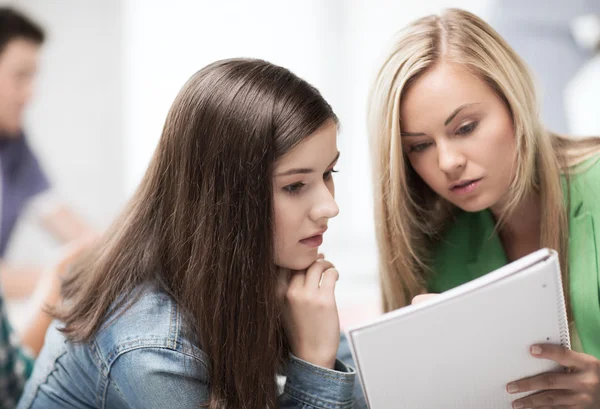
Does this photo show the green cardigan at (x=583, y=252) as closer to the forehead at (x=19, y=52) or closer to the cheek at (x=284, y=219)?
the cheek at (x=284, y=219)

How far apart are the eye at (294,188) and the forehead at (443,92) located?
24 centimetres

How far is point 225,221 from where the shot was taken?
926 millimetres

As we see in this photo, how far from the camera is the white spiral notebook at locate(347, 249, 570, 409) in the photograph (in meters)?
0.78

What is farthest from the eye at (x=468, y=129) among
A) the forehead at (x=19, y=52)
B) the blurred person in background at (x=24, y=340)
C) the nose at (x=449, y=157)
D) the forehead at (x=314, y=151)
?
the forehead at (x=19, y=52)

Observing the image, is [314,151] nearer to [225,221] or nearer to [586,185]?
[225,221]

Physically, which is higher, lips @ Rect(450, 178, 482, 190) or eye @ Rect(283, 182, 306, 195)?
lips @ Rect(450, 178, 482, 190)

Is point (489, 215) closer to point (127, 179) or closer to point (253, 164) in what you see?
point (253, 164)

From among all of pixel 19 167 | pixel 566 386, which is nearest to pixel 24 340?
pixel 566 386

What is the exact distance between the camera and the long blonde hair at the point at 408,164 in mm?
1057

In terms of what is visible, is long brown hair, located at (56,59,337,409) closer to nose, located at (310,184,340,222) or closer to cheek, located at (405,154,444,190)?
nose, located at (310,184,340,222)

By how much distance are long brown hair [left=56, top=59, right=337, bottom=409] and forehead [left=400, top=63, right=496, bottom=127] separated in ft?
0.52

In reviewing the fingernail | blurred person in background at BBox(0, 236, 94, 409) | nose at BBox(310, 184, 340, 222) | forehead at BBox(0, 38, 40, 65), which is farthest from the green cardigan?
forehead at BBox(0, 38, 40, 65)

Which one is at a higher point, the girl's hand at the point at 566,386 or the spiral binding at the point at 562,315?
the spiral binding at the point at 562,315

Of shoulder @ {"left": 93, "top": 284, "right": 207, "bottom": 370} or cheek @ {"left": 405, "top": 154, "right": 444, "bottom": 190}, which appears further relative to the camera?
cheek @ {"left": 405, "top": 154, "right": 444, "bottom": 190}
